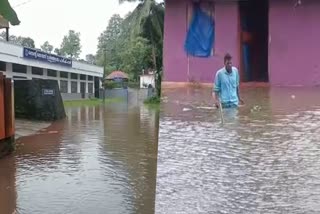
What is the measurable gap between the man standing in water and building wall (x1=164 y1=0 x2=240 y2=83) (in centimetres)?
10

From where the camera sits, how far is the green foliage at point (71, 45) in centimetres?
7775

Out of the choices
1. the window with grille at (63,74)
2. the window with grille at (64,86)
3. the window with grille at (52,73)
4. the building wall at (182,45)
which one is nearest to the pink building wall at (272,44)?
the building wall at (182,45)

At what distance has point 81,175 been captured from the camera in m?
8.45

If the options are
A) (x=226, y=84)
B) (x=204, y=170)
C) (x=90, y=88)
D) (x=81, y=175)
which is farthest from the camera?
(x=90, y=88)

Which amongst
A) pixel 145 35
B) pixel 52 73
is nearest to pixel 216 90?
pixel 145 35

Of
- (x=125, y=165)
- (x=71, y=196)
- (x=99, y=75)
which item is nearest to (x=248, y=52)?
(x=71, y=196)

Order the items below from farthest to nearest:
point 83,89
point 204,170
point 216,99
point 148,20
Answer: point 83,89 < point 148,20 < point 216,99 < point 204,170

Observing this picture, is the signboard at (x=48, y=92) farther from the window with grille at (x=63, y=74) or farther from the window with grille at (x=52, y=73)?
the window with grille at (x=63, y=74)

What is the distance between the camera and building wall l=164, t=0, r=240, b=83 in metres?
5.26

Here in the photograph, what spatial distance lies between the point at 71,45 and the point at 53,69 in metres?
41.6

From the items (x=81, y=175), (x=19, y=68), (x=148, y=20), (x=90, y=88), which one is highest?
(x=148, y=20)

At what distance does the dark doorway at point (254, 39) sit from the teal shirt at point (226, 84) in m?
0.38

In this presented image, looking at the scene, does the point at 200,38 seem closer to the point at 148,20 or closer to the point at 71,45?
the point at 148,20

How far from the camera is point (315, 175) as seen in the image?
4.83 metres
